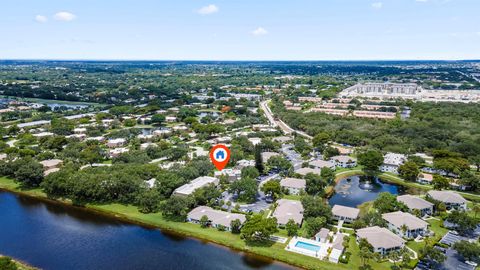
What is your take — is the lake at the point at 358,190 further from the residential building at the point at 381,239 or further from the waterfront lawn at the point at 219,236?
the waterfront lawn at the point at 219,236

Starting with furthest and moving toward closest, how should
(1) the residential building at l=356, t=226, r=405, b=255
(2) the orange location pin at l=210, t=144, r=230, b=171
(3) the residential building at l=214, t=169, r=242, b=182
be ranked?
(3) the residential building at l=214, t=169, r=242, b=182 < (2) the orange location pin at l=210, t=144, r=230, b=171 < (1) the residential building at l=356, t=226, r=405, b=255

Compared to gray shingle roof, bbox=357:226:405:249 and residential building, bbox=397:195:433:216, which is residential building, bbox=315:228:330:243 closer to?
gray shingle roof, bbox=357:226:405:249

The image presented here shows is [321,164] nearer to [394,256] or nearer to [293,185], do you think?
[293,185]

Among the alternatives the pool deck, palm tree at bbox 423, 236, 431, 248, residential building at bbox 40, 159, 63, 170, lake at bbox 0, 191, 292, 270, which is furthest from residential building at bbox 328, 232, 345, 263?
residential building at bbox 40, 159, 63, 170

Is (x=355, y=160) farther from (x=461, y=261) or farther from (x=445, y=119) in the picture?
(x=445, y=119)

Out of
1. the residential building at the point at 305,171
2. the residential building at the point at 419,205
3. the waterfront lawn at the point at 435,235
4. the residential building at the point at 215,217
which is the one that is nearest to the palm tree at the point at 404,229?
the waterfront lawn at the point at 435,235

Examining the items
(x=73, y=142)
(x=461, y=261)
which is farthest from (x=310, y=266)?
(x=73, y=142)
